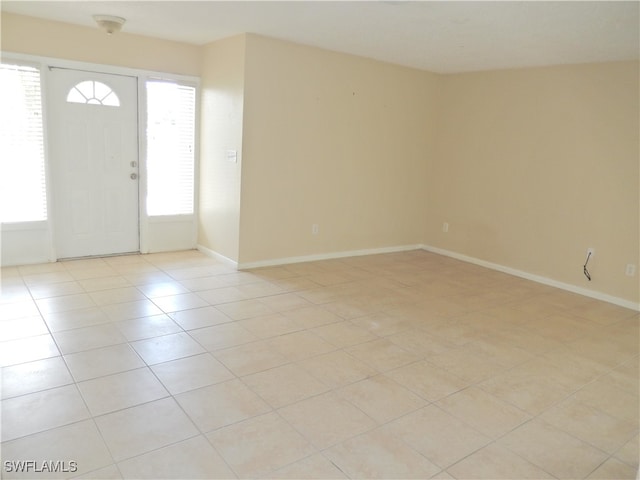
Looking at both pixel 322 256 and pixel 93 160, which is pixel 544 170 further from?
pixel 93 160

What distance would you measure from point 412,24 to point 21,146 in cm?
381

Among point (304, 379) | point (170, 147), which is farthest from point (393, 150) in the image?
point (304, 379)

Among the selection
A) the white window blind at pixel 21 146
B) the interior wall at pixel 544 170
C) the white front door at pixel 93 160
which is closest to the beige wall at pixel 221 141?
the white front door at pixel 93 160

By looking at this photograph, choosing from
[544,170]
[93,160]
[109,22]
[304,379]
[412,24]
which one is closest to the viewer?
[304,379]

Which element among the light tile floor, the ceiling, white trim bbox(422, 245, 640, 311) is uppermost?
the ceiling

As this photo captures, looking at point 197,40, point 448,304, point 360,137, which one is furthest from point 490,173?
point 197,40

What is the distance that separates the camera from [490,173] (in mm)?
5695

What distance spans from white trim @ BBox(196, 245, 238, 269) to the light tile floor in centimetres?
39

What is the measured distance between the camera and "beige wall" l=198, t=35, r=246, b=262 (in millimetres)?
4742

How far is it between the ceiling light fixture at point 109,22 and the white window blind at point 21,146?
2.91 ft

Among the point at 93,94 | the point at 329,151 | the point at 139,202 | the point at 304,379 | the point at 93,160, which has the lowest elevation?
the point at 304,379

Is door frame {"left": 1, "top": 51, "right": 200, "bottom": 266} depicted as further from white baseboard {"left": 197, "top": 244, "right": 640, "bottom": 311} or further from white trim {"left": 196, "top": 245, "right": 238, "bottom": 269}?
white baseboard {"left": 197, "top": 244, "right": 640, "bottom": 311}

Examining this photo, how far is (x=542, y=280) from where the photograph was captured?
5262 millimetres

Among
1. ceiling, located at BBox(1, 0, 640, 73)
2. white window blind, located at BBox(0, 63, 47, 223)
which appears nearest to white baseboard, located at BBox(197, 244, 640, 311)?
white window blind, located at BBox(0, 63, 47, 223)
